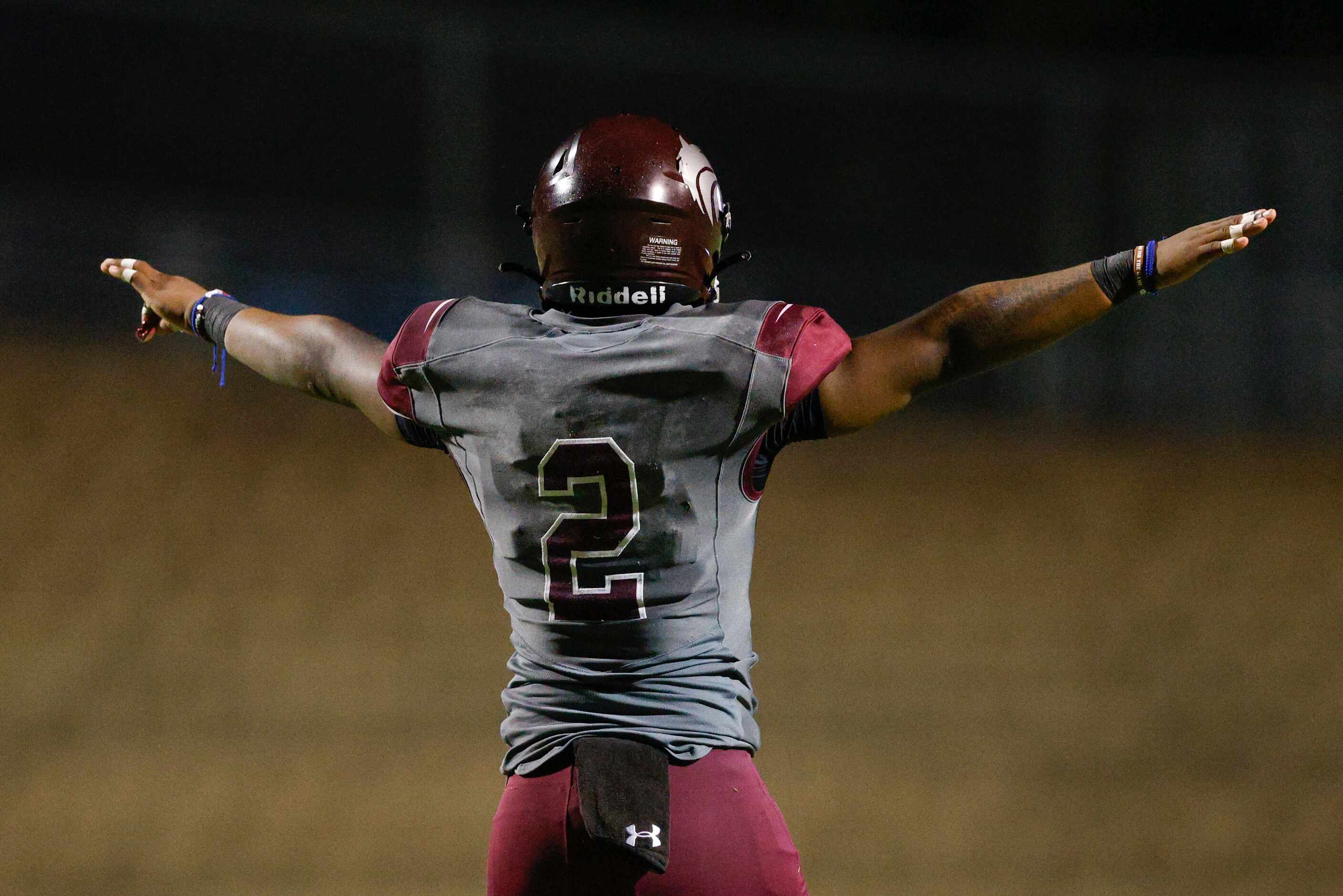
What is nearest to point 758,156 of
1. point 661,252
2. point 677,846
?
point 661,252

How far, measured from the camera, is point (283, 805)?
23.2ft

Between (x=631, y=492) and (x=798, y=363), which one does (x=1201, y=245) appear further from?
(x=631, y=492)

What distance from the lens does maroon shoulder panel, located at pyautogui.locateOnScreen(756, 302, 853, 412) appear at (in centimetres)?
215

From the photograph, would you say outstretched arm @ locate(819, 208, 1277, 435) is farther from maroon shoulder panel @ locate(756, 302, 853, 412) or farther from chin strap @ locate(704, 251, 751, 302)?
chin strap @ locate(704, 251, 751, 302)

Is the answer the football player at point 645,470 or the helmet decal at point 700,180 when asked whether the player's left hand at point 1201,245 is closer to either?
the football player at point 645,470

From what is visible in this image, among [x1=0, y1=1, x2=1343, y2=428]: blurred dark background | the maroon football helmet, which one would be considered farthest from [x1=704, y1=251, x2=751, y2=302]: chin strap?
[x1=0, y1=1, x2=1343, y2=428]: blurred dark background

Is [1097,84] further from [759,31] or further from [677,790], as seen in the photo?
[677,790]

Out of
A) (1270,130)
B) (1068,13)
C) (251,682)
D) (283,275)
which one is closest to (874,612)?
(251,682)

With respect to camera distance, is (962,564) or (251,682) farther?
(962,564)

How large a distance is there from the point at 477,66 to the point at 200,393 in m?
2.95

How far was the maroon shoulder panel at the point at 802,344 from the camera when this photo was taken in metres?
2.15

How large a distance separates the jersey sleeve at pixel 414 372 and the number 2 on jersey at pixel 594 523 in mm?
244

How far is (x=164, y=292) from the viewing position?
9.68 feet

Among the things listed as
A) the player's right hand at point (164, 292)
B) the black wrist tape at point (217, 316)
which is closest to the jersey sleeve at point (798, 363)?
the black wrist tape at point (217, 316)
